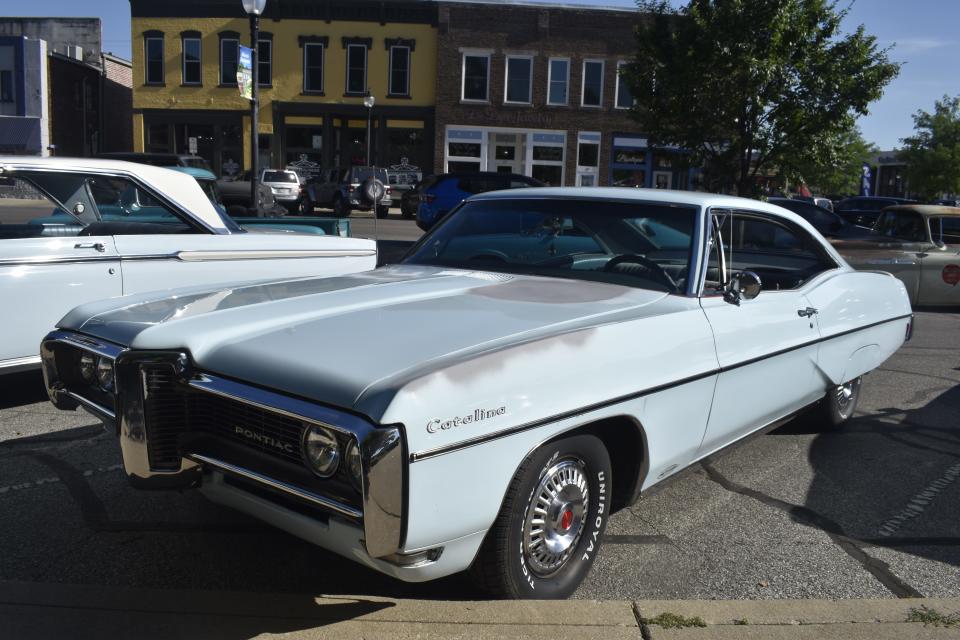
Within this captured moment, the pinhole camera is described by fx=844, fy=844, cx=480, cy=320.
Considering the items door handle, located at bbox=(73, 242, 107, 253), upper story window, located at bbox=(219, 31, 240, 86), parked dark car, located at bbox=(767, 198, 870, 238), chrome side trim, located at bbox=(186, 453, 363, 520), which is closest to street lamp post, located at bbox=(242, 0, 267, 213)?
door handle, located at bbox=(73, 242, 107, 253)

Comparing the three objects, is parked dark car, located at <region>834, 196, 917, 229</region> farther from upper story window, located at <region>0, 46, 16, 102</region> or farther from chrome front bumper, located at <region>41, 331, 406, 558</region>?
upper story window, located at <region>0, 46, 16, 102</region>

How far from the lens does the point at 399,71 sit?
115 ft

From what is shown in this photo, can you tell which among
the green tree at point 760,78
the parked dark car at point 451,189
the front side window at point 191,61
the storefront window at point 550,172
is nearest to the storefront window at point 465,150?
the storefront window at point 550,172

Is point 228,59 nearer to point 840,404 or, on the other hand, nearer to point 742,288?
point 840,404

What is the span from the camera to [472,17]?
34.3 meters

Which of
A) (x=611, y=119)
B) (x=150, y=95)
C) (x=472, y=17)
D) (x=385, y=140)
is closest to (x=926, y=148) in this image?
(x=611, y=119)

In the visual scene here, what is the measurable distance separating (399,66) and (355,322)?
3386 centimetres

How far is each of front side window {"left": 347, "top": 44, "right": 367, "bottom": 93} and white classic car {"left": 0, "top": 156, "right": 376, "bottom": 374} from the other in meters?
30.5

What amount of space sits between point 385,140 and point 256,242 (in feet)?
101

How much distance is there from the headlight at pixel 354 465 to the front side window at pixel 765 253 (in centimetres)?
204

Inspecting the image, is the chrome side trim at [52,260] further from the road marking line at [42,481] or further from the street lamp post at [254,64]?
the street lamp post at [254,64]

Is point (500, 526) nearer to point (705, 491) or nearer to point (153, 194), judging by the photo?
point (705, 491)

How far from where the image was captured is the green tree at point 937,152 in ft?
143

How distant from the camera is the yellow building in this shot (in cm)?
3469
